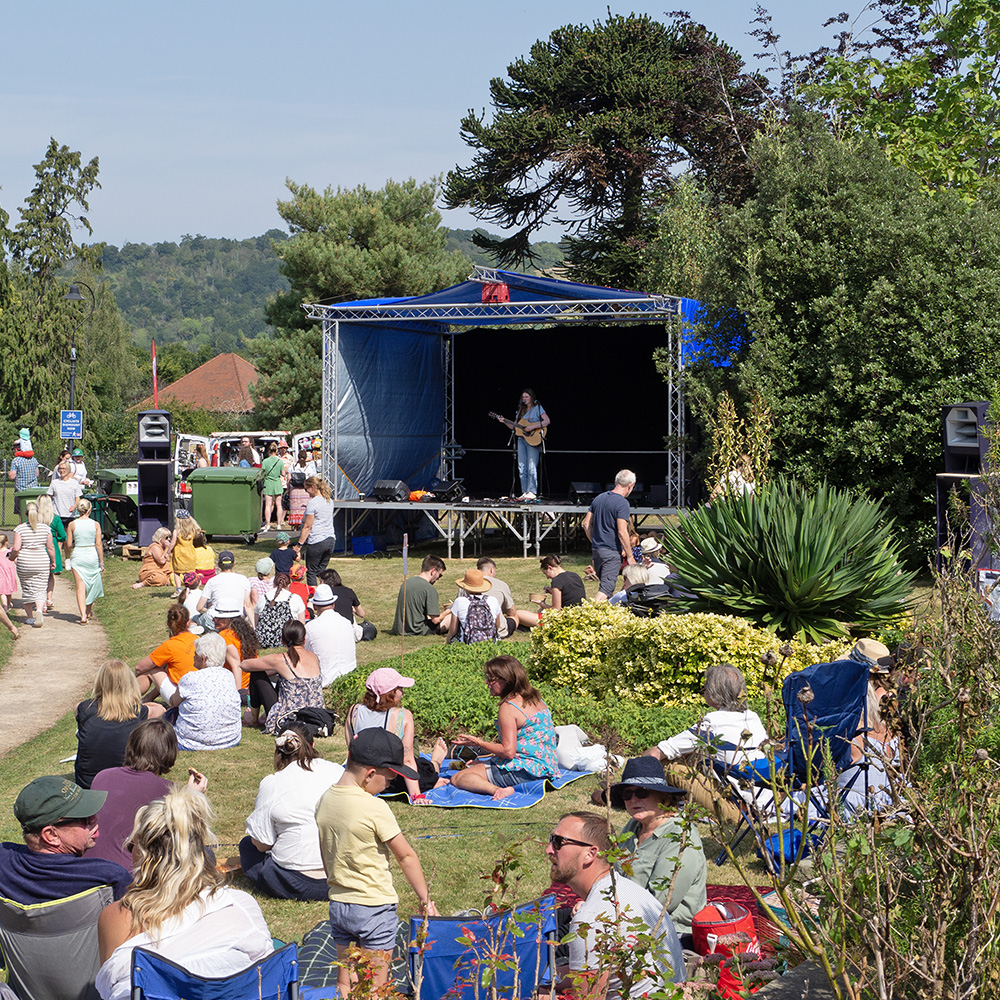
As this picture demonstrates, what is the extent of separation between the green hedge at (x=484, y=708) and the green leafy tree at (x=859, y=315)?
676cm

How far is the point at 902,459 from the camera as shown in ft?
44.2

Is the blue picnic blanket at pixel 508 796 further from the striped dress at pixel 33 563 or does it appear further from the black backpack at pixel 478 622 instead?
the striped dress at pixel 33 563

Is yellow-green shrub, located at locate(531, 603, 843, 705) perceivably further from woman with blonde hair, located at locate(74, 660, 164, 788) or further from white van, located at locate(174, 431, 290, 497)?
white van, located at locate(174, 431, 290, 497)

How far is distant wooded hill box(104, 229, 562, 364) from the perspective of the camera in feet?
454

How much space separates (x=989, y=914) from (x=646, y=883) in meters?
1.90

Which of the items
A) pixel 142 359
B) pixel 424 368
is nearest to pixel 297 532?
pixel 424 368

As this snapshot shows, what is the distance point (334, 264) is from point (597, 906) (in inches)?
1202

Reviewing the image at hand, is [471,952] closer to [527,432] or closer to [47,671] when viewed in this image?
[47,671]

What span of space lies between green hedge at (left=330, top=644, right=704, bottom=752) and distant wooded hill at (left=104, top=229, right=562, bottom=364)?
116428mm

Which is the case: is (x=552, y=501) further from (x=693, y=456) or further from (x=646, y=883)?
(x=646, y=883)

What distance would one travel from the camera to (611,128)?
1131 inches

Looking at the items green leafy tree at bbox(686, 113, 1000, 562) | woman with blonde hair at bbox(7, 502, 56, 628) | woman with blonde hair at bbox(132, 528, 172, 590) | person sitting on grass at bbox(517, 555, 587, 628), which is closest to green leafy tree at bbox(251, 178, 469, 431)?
woman with blonde hair at bbox(132, 528, 172, 590)

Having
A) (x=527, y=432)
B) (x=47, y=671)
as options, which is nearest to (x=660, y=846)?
(x=47, y=671)

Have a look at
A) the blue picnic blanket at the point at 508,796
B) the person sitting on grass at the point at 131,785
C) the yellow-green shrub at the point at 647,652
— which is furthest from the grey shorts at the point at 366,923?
the yellow-green shrub at the point at 647,652
